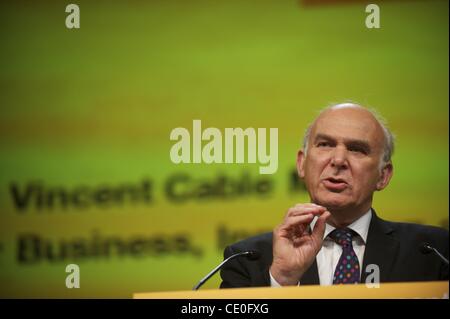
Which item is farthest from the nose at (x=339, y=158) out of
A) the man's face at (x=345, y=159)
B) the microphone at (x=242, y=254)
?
the microphone at (x=242, y=254)

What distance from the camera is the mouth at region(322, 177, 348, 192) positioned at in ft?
10.6

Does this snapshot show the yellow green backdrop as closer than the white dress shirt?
No

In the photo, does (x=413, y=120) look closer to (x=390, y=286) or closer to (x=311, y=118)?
(x=311, y=118)

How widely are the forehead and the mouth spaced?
0.19 metres

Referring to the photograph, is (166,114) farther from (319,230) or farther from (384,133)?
(384,133)

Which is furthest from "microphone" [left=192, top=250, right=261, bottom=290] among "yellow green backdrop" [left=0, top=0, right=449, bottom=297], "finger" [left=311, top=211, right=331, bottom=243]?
"finger" [left=311, top=211, right=331, bottom=243]

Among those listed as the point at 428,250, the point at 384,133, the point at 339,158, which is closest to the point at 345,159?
the point at 339,158

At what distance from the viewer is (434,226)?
3.39 metres

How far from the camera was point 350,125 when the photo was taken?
325 cm

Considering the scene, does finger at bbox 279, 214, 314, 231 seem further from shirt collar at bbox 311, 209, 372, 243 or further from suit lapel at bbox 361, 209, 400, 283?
suit lapel at bbox 361, 209, 400, 283

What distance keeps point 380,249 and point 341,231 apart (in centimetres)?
19

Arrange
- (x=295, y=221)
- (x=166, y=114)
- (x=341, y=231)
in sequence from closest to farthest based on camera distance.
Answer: (x=295, y=221), (x=341, y=231), (x=166, y=114)

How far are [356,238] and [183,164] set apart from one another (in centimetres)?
86
